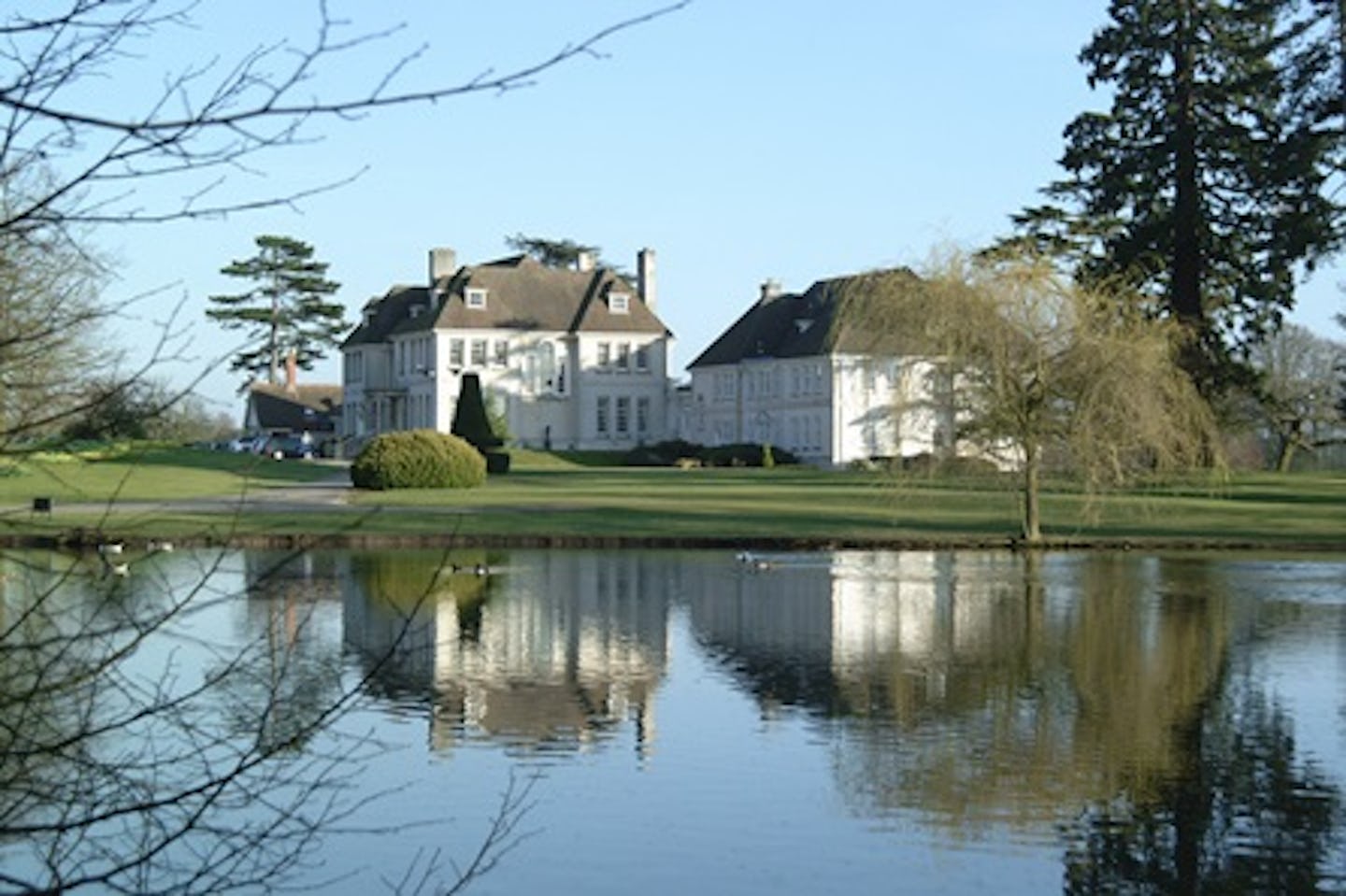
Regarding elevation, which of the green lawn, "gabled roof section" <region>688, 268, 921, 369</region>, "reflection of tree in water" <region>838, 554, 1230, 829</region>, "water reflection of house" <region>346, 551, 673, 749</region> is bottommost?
"reflection of tree in water" <region>838, 554, 1230, 829</region>

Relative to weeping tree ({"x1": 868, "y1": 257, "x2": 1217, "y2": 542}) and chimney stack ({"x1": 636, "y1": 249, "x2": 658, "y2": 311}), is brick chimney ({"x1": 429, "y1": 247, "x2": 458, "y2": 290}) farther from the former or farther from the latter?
weeping tree ({"x1": 868, "y1": 257, "x2": 1217, "y2": 542})

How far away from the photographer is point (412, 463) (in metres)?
53.1

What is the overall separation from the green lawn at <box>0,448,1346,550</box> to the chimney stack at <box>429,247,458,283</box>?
96.1ft

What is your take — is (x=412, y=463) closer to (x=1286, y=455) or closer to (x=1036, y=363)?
(x=1036, y=363)

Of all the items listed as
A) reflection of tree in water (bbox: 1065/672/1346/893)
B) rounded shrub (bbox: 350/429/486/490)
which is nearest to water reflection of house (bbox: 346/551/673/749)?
reflection of tree in water (bbox: 1065/672/1346/893)

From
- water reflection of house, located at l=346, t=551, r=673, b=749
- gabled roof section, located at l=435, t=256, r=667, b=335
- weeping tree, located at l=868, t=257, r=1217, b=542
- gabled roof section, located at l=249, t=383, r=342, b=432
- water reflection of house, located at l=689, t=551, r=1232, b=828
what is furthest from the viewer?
gabled roof section, located at l=249, t=383, r=342, b=432

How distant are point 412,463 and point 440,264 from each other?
36798 mm

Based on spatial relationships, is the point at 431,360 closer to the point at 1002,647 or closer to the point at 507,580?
the point at 507,580

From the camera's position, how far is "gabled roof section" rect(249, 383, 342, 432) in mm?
100125

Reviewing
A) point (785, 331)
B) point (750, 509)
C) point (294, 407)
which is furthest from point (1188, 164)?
point (294, 407)

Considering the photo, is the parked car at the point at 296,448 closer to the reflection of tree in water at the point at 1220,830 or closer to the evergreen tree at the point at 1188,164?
the evergreen tree at the point at 1188,164

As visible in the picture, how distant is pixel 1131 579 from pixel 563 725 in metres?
16.9

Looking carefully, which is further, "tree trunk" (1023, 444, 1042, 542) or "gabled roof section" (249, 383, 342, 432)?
"gabled roof section" (249, 383, 342, 432)

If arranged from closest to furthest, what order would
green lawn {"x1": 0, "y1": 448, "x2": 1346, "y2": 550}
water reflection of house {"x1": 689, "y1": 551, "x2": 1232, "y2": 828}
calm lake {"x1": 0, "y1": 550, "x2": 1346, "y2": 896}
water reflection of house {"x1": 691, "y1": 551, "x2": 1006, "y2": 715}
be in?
1. calm lake {"x1": 0, "y1": 550, "x2": 1346, "y2": 896}
2. water reflection of house {"x1": 689, "y1": 551, "x2": 1232, "y2": 828}
3. water reflection of house {"x1": 691, "y1": 551, "x2": 1006, "y2": 715}
4. green lawn {"x1": 0, "y1": 448, "x2": 1346, "y2": 550}
